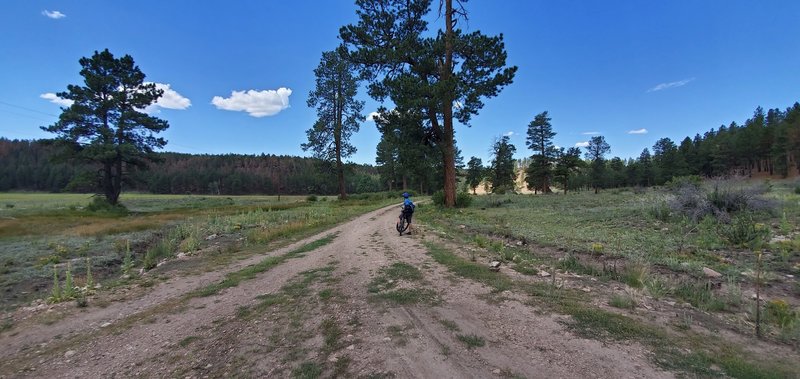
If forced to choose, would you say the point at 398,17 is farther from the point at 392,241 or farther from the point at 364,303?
the point at 364,303

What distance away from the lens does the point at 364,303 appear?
5777 millimetres

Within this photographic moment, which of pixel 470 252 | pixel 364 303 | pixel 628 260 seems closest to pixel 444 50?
pixel 470 252

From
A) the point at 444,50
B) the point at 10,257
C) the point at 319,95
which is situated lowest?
the point at 10,257

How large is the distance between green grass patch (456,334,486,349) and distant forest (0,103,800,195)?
66.9 feet

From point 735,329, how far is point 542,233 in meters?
8.03

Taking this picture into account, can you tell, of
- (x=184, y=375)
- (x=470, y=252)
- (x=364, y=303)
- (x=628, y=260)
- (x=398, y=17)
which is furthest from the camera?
(x=398, y=17)

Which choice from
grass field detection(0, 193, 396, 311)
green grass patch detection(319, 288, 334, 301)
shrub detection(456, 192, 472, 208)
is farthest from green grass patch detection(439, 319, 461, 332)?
shrub detection(456, 192, 472, 208)

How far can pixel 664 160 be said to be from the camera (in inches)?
3438

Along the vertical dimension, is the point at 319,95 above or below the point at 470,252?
above

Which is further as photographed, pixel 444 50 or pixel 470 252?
pixel 444 50

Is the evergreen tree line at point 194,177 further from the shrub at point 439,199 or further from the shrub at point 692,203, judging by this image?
the shrub at point 692,203

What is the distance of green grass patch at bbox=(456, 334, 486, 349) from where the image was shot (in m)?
4.10

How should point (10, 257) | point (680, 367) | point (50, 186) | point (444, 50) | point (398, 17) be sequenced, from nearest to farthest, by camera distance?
point (680, 367)
point (10, 257)
point (444, 50)
point (398, 17)
point (50, 186)

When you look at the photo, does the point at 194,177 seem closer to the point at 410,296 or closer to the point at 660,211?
the point at 660,211
